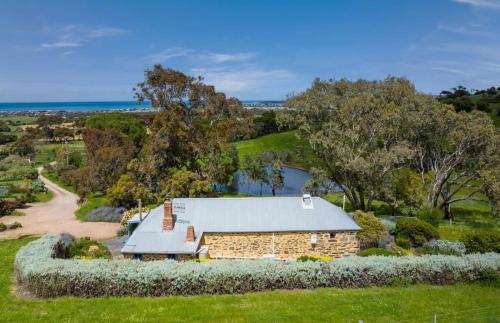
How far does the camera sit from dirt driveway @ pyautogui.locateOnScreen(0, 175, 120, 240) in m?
30.4

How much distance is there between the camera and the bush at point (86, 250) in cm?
2052

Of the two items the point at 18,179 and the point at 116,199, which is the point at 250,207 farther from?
the point at 18,179

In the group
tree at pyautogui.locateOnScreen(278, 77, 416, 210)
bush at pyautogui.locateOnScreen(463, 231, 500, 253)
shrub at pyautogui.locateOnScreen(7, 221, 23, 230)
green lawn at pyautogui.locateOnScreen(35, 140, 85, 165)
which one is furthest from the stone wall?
green lawn at pyautogui.locateOnScreen(35, 140, 85, 165)

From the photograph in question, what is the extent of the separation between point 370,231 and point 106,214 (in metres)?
23.8

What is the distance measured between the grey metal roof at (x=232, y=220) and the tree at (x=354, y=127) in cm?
732

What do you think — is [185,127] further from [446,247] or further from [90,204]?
[446,247]

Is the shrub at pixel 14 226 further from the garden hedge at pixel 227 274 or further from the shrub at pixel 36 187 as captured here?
the garden hedge at pixel 227 274

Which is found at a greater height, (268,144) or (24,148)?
(268,144)

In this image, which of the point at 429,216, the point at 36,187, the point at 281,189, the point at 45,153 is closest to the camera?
the point at 429,216

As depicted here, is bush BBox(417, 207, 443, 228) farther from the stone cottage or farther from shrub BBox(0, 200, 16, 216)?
shrub BBox(0, 200, 16, 216)

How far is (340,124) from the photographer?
98.6ft

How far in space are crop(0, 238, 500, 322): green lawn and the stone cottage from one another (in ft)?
16.2

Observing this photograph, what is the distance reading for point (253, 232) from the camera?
68.2 ft

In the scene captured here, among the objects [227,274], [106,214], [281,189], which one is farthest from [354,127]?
[281,189]
